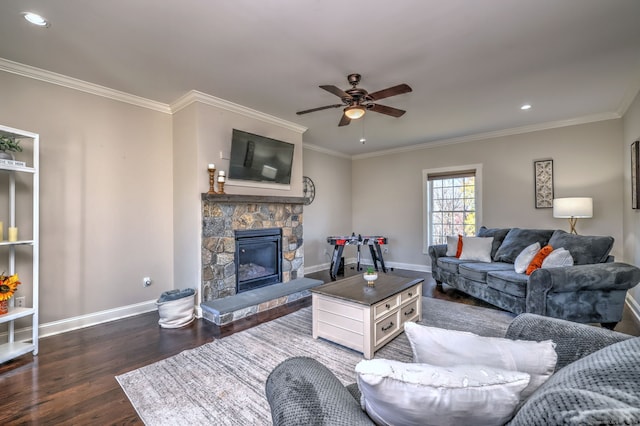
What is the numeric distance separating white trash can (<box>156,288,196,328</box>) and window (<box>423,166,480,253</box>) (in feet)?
14.7

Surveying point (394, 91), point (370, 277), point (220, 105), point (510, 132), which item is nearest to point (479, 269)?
point (370, 277)

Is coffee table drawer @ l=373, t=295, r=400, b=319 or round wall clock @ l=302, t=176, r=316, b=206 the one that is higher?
round wall clock @ l=302, t=176, r=316, b=206

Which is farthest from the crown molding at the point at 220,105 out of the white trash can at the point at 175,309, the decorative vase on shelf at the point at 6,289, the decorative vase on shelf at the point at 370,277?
the decorative vase on shelf at the point at 370,277

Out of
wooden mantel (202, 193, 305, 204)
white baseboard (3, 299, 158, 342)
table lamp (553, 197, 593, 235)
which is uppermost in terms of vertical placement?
wooden mantel (202, 193, 305, 204)

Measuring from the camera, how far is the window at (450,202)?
5.45 m

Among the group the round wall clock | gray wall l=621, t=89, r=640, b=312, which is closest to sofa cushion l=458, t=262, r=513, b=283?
gray wall l=621, t=89, r=640, b=312

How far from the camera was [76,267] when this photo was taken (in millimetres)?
3133

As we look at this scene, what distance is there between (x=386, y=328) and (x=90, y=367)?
2.44 m

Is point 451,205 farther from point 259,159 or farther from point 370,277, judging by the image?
point 259,159

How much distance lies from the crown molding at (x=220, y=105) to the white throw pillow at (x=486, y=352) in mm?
3480

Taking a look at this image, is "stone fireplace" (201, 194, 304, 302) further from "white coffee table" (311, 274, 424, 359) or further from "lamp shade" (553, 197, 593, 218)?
"lamp shade" (553, 197, 593, 218)

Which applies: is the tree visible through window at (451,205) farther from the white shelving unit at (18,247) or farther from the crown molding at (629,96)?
the white shelving unit at (18,247)

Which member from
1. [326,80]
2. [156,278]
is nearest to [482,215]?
[326,80]

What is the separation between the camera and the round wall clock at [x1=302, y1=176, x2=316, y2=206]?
19.0ft
